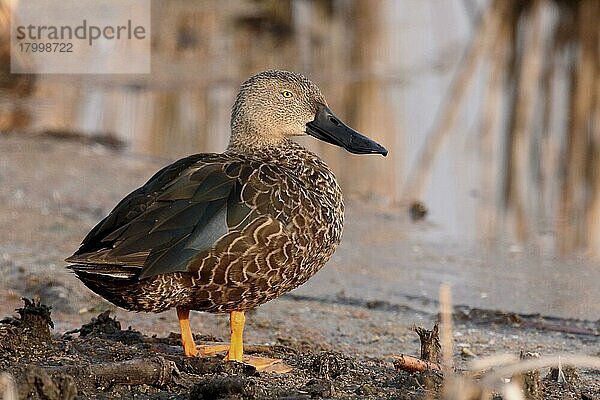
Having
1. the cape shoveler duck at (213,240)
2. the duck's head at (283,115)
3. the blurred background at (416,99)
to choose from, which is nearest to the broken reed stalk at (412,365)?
the cape shoveler duck at (213,240)

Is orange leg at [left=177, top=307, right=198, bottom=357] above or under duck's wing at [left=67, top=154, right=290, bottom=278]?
under

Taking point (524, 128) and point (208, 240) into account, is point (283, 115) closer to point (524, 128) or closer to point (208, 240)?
point (208, 240)

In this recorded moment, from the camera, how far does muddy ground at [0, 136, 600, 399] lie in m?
4.11

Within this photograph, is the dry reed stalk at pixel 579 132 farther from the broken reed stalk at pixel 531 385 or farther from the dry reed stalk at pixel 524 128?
the broken reed stalk at pixel 531 385

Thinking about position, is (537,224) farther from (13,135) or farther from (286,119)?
(13,135)

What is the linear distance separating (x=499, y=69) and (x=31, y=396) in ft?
32.1

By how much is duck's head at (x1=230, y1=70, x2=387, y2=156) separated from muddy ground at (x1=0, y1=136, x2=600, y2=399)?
3.03 feet

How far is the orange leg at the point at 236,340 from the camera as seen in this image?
15.7ft

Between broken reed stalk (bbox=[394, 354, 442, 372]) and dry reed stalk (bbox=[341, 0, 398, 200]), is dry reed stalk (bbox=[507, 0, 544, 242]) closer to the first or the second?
dry reed stalk (bbox=[341, 0, 398, 200])

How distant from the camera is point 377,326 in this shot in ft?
19.4

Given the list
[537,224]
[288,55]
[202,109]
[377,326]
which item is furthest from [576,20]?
[377,326]

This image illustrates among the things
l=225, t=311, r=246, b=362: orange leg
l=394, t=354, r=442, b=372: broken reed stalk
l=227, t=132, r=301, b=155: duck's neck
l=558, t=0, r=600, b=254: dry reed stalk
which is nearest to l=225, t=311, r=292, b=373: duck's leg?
l=225, t=311, r=246, b=362: orange leg

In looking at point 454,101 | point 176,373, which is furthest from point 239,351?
point 454,101

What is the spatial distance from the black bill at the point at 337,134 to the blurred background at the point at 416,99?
5.81 ft
